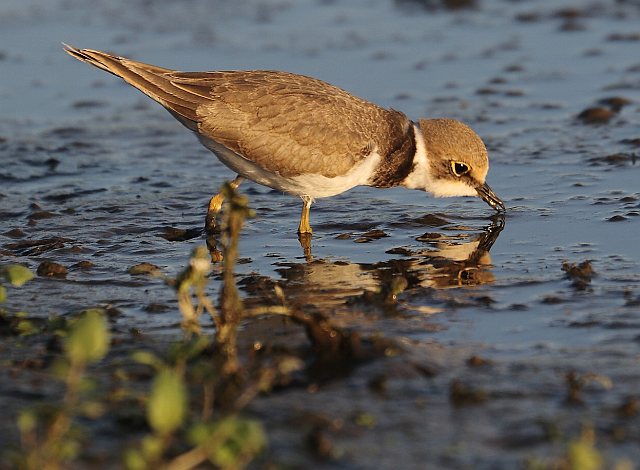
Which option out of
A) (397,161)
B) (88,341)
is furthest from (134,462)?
(397,161)

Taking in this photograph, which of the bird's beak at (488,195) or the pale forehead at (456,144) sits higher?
the pale forehead at (456,144)

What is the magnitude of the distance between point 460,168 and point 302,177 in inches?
48.2

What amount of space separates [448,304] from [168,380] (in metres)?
2.80

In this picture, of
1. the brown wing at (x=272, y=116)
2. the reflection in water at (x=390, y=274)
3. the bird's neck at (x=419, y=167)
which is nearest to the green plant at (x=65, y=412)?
the reflection in water at (x=390, y=274)

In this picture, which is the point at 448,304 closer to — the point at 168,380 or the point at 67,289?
the point at 67,289

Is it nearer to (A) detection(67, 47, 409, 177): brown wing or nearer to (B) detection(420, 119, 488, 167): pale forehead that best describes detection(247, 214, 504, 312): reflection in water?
(B) detection(420, 119, 488, 167): pale forehead

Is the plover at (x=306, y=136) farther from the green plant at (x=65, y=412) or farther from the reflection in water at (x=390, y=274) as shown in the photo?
the green plant at (x=65, y=412)

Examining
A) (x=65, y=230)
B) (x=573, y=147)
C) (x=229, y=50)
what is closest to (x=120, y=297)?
(x=65, y=230)

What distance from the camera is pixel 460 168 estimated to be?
790 cm

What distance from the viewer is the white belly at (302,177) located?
24.9ft

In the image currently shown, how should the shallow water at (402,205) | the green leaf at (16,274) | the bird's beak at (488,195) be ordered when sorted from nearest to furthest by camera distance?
the shallow water at (402,205) < the green leaf at (16,274) < the bird's beak at (488,195)

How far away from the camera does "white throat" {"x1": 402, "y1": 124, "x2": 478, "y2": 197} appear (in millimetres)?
7895

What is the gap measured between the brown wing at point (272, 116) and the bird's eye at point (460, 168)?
473mm

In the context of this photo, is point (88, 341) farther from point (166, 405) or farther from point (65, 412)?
point (166, 405)
